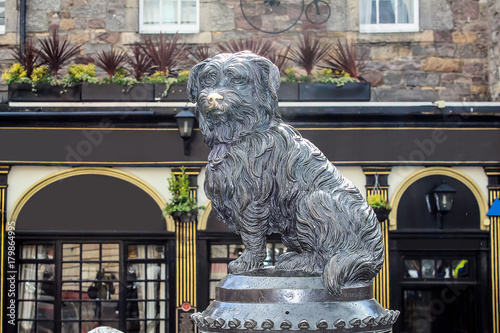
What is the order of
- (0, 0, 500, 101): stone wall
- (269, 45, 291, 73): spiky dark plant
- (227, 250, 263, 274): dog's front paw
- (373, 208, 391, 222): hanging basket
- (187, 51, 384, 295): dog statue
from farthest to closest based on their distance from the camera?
(0, 0, 500, 101): stone wall, (269, 45, 291, 73): spiky dark plant, (373, 208, 391, 222): hanging basket, (227, 250, 263, 274): dog's front paw, (187, 51, 384, 295): dog statue

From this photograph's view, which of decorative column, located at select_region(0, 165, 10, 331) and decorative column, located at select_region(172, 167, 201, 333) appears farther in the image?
decorative column, located at select_region(0, 165, 10, 331)

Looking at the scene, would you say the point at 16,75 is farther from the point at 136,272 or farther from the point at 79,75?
the point at 136,272

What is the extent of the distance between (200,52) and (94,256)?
9.83 feet

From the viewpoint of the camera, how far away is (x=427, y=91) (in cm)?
1084

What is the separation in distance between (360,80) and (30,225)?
15.5 feet

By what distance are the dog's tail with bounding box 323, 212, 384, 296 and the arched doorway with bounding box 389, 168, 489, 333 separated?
6557mm

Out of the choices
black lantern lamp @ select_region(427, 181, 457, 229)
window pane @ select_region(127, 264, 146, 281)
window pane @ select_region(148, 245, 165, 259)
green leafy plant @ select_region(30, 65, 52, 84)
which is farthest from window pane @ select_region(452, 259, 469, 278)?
green leafy plant @ select_region(30, 65, 52, 84)

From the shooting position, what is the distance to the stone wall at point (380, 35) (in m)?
10.8

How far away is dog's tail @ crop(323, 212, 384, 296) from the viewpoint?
11.7 feet

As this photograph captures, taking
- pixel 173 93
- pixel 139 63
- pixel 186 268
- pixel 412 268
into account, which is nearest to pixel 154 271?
pixel 186 268

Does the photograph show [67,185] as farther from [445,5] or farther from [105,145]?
[445,5]

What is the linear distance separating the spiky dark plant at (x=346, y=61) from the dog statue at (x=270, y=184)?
21.2ft

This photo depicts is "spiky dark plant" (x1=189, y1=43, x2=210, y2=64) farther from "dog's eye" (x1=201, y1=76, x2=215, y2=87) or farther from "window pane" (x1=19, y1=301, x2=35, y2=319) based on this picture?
"dog's eye" (x1=201, y1=76, x2=215, y2=87)

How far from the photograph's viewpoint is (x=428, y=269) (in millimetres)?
10305
